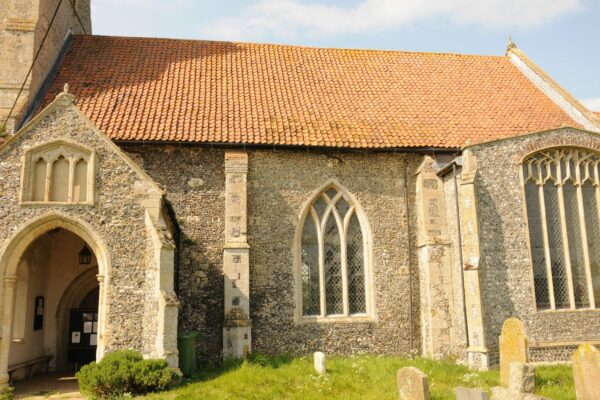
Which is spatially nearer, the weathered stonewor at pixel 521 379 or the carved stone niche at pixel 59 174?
the weathered stonewor at pixel 521 379

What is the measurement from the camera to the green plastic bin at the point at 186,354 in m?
11.1

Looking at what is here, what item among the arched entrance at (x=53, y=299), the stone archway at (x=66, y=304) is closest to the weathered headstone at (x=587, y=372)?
the arched entrance at (x=53, y=299)

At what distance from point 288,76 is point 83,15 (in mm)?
9556

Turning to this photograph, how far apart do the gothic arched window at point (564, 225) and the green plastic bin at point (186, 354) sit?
8.55 metres

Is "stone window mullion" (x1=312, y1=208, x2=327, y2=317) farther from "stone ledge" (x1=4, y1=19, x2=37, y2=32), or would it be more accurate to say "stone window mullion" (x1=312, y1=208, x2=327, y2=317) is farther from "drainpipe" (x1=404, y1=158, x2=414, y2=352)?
"stone ledge" (x1=4, y1=19, x2=37, y2=32)

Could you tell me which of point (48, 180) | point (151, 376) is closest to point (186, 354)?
point (151, 376)

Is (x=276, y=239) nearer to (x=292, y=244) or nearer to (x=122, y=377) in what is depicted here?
(x=292, y=244)

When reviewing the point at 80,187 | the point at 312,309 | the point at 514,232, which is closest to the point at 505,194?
the point at 514,232

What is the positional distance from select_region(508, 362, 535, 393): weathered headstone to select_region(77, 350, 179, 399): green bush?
19.9ft

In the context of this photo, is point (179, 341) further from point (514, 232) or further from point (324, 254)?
point (514, 232)

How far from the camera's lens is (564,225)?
1364 cm

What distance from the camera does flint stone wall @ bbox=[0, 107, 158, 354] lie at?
10.4m

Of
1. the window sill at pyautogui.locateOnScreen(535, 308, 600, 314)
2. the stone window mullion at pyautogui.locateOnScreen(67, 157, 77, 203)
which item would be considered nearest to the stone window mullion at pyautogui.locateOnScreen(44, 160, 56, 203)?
the stone window mullion at pyautogui.locateOnScreen(67, 157, 77, 203)

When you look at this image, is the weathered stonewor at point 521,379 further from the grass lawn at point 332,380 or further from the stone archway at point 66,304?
the stone archway at point 66,304
